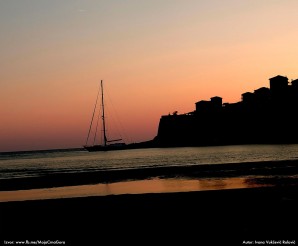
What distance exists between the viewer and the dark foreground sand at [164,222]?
9.99 meters

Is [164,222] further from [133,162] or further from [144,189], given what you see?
[133,162]

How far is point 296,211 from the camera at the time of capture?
41.3 ft

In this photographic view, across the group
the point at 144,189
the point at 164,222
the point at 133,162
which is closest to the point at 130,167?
the point at 133,162

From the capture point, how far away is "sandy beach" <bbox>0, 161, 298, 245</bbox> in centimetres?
1002

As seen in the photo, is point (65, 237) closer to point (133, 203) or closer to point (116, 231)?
point (116, 231)

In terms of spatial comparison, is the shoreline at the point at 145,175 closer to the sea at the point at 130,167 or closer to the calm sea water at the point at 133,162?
the sea at the point at 130,167

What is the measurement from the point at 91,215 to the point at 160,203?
3614 mm

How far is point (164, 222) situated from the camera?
12.4 meters

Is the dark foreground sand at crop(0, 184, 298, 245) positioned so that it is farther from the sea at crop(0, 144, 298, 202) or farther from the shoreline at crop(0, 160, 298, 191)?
the shoreline at crop(0, 160, 298, 191)

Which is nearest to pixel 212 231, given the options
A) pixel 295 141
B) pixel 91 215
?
pixel 91 215

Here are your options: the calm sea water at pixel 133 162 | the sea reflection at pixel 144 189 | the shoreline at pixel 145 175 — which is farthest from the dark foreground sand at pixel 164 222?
the calm sea water at pixel 133 162

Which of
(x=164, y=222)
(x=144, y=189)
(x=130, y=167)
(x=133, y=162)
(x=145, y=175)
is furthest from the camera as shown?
(x=133, y=162)

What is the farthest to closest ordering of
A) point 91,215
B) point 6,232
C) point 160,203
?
1. point 160,203
2. point 91,215
3. point 6,232

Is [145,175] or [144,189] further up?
[144,189]
